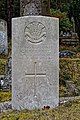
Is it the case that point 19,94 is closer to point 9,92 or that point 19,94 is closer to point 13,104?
point 13,104

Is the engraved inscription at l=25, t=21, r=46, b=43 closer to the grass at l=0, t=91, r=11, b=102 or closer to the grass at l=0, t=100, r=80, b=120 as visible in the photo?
the grass at l=0, t=100, r=80, b=120

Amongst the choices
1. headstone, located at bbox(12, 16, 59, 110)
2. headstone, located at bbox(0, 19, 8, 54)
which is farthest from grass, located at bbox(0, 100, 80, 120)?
headstone, located at bbox(0, 19, 8, 54)

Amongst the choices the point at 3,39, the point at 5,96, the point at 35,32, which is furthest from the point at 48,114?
the point at 3,39

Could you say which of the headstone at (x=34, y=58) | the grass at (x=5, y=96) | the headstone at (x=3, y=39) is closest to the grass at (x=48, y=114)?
the headstone at (x=34, y=58)

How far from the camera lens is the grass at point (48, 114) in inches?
269

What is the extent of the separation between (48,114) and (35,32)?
1.47m

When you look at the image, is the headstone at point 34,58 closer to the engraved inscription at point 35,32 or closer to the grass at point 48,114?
the engraved inscription at point 35,32

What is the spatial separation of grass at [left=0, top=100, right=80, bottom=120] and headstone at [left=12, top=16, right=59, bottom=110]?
32 cm

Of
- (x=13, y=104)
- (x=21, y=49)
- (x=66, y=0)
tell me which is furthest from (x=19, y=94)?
(x=66, y=0)

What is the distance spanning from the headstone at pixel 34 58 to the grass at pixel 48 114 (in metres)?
0.32

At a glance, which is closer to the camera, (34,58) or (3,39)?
(34,58)

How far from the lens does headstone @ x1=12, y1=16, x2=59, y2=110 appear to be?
7727mm

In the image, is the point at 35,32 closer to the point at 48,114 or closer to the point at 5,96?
the point at 48,114

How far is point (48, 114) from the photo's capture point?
709 cm
